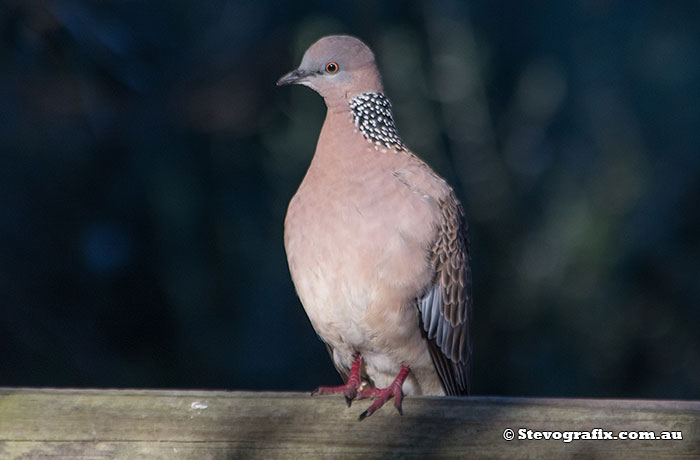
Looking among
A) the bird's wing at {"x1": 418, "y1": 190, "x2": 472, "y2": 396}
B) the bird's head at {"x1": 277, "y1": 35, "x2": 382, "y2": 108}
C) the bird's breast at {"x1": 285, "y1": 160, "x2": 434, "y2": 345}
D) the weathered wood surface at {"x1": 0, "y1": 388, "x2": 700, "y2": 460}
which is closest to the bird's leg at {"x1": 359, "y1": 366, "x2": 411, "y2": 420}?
the weathered wood surface at {"x1": 0, "y1": 388, "x2": 700, "y2": 460}

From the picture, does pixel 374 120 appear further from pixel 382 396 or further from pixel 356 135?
pixel 382 396

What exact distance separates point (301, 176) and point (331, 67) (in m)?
2.23

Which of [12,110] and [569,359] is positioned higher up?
[12,110]

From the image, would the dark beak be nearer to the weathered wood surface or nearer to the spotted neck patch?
the spotted neck patch

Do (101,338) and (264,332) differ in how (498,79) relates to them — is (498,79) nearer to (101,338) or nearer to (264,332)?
(264,332)

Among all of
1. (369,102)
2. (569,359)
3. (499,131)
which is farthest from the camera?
(499,131)

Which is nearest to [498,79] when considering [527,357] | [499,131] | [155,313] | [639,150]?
[499,131]

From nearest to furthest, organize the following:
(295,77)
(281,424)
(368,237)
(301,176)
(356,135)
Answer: (281,424), (368,237), (356,135), (295,77), (301,176)

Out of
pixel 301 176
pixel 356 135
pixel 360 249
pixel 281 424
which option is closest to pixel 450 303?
pixel 360 249

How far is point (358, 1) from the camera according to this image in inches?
183

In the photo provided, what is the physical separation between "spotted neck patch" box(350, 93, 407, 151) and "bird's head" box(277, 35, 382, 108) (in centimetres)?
2

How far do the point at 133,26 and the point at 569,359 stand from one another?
2605 mm

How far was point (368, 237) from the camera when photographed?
2.27 m

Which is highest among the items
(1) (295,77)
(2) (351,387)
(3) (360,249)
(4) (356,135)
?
(1) (295,77)
